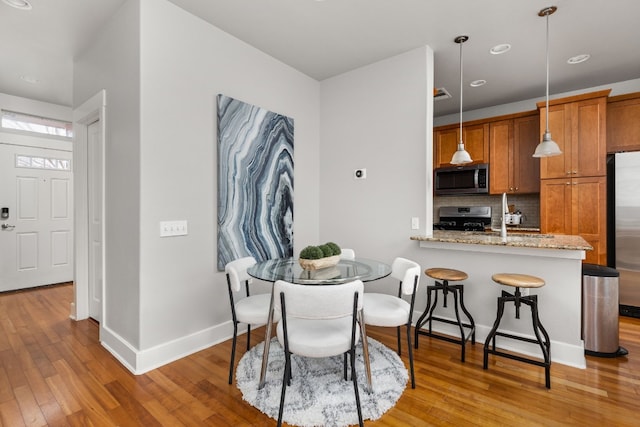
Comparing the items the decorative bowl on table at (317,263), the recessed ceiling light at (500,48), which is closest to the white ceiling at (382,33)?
the recessed ceiling light at (500,48)

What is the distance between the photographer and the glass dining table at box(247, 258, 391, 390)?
77.0 inches

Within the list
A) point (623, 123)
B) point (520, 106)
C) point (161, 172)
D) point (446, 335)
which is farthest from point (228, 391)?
point (520, 106)

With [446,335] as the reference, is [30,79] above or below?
above

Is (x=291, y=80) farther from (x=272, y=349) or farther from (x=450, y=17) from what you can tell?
(x=272, y=349)

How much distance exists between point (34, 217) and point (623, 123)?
26.8 ft

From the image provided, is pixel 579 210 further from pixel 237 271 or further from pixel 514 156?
pixel 237 271

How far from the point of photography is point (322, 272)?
2.21m

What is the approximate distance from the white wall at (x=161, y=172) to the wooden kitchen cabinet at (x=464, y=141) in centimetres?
355

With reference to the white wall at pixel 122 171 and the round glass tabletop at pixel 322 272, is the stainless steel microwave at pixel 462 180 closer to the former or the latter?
the round glass tabletop at pixel 322 272

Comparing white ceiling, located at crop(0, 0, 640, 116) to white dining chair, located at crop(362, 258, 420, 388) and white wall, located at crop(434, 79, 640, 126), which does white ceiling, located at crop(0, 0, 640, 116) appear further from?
white dining chair, located at crop(362, 258, 420, 388)

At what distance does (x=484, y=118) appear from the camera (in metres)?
5.04

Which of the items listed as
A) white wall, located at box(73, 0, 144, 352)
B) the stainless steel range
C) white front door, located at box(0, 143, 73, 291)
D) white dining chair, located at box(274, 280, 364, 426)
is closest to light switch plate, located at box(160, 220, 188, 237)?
white wall, located at box(73, 0, 144, 352)

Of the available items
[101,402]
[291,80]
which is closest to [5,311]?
[101,402]

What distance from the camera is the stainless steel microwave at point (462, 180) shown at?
15.7 ft
